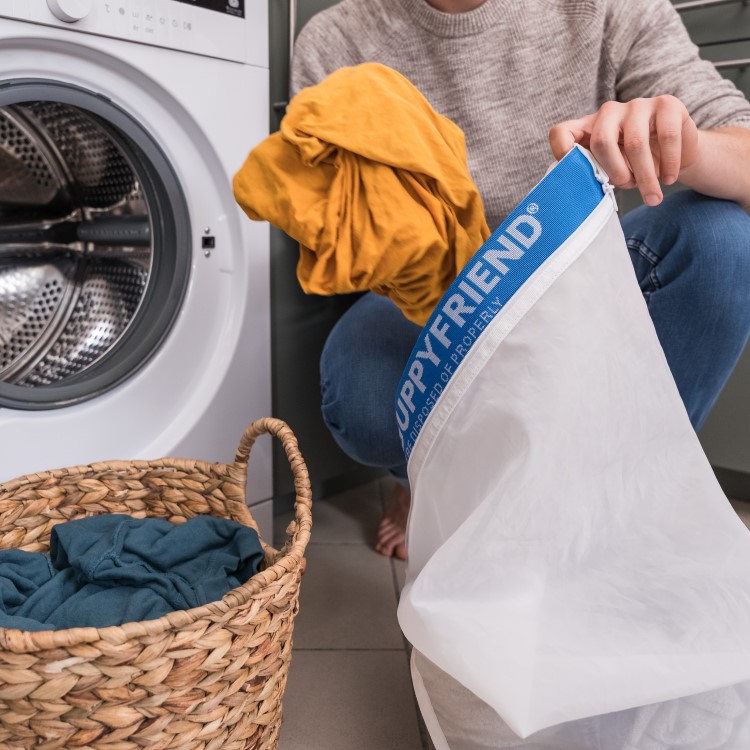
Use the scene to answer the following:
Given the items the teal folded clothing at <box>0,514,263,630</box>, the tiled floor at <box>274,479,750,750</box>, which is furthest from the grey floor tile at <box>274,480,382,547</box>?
the teal folded clothing at <box>0,514,263,630</box>

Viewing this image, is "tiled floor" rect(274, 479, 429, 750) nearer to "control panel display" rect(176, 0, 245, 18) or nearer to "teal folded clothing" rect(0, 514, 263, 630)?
"teal folded clothing" rect(0, 514, 263, 630)

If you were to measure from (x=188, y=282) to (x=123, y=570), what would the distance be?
1.24ft

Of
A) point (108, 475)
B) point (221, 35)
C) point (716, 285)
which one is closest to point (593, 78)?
point (716, 285)

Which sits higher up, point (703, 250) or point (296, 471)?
point (703, 250)

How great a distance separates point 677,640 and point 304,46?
792 millimetres

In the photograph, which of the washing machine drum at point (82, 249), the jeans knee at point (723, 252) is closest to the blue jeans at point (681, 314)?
the jeans knee at point (723, 252)

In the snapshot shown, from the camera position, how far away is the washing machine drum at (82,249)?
82cm

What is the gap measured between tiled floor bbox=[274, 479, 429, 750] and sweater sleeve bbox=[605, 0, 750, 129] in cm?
71

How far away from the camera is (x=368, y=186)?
63cm

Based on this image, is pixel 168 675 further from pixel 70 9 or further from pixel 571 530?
pixel 70 9

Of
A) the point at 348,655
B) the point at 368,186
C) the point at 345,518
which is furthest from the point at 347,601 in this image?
the point at 368,186

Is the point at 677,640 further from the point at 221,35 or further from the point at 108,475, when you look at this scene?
the point at 221,35

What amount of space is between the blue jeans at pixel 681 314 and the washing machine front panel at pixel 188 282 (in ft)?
0.53

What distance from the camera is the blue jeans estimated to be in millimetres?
715
